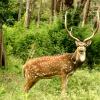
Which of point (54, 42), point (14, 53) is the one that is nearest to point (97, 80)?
point (54, 42)

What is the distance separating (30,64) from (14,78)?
251cm

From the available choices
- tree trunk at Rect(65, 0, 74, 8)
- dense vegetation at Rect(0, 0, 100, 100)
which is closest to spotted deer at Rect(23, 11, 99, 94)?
dense vegetation at Rect(0, 0, 100, 100)

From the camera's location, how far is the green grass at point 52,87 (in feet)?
41.2

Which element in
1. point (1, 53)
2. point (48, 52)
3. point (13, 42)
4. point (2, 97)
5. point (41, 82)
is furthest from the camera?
point (13, 42)

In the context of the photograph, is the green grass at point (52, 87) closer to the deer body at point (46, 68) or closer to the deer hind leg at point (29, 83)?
the deer hind leg at point (29, 83)

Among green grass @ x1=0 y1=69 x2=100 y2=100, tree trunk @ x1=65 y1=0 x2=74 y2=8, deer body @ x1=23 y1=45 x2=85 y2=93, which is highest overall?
tree trunk @ x1=65 y1=0 x2=74 y2=8

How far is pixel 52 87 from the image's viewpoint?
49.0ft

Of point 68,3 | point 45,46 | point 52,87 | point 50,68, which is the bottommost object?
point 52,87

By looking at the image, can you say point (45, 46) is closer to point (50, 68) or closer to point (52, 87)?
point (52, 87)

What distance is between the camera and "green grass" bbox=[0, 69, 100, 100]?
1255cm

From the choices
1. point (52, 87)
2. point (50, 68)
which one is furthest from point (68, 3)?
point (50, 68)

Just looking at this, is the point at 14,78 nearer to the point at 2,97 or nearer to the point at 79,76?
the point at 79,76

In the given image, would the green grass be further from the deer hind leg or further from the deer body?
the deer body

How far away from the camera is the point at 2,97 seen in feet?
39.9
